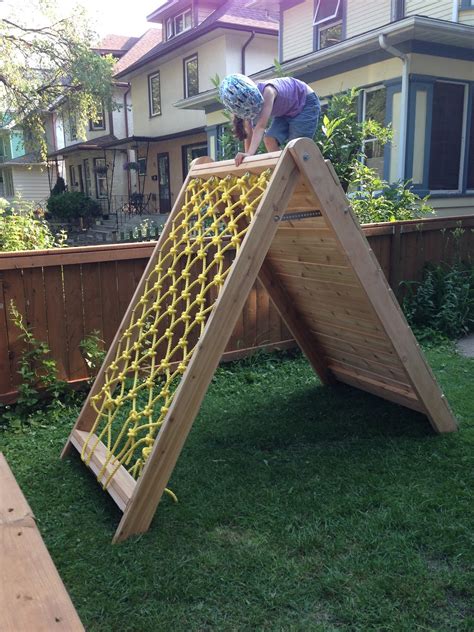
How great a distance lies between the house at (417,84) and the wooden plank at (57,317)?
7369mm

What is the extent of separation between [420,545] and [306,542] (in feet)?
1.68

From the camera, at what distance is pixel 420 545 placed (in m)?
2.48

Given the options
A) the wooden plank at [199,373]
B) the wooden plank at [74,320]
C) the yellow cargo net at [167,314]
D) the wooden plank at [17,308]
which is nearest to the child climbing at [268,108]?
the yellow cargo net at [167,314]

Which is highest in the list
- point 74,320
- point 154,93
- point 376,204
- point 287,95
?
point 154,93

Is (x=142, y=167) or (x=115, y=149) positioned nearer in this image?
(x=142, y=167)

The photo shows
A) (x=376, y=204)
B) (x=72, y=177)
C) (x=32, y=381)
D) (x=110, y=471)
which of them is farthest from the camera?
(x=72, y=177)

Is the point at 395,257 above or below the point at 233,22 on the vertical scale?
below

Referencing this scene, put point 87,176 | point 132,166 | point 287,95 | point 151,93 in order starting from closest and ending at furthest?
point 287,95 < point 151,93 < point 132,166 < point 87,176

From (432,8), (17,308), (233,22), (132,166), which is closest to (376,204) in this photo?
(17,308)

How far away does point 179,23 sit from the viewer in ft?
68.0

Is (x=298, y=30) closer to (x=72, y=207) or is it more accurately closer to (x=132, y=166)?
(x=132, y=166)

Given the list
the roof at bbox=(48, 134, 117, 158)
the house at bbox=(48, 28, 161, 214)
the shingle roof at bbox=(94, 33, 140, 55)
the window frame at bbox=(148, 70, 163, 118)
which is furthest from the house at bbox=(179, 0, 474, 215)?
the shingle roof at bbox=(94, 33, 140, 55)

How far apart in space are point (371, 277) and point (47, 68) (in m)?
18.3

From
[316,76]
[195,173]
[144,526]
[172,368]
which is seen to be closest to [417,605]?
[144,526]
